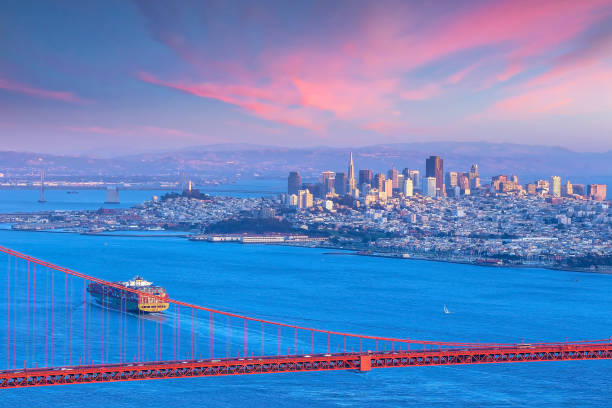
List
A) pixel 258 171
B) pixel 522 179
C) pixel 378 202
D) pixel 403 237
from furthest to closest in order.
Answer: pixel 258 171 → pixel 522 179 → pixel 378 202 → pixel 403 237

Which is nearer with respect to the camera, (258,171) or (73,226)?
(73,226)

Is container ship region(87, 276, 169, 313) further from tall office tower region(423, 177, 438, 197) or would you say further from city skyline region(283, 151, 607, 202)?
tall office tower region(423, 177, 438, 197)

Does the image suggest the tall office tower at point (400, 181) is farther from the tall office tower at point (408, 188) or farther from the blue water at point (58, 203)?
the blue water at point (58, 203)

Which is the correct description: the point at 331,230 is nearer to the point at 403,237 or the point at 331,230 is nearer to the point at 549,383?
the point at 403,237

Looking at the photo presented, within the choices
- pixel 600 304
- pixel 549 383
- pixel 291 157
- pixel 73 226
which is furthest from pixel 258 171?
pixel 549 383

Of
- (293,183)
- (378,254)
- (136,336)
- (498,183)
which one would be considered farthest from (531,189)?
(136,336)

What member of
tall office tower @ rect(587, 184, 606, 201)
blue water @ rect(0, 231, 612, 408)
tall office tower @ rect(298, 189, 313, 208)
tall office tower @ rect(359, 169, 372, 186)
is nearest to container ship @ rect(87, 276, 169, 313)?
blue water @ rect(0, 231, 612, 408)

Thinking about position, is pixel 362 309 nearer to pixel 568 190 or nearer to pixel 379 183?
pixel 379 183

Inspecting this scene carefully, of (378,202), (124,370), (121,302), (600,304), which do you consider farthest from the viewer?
(378,202)
